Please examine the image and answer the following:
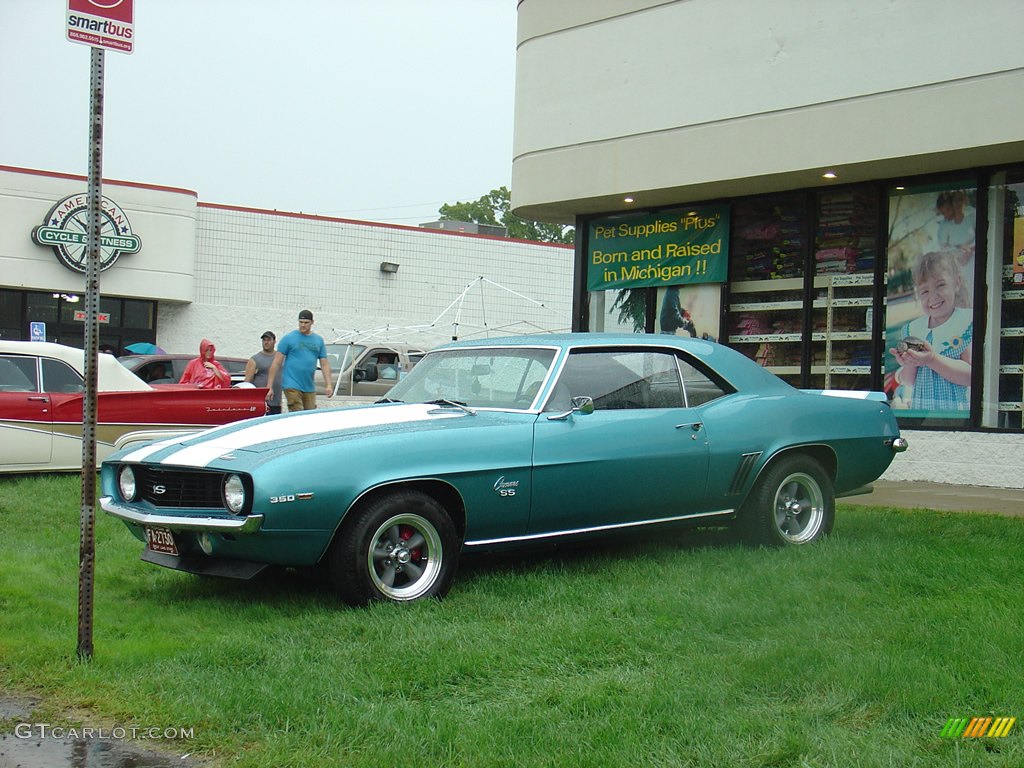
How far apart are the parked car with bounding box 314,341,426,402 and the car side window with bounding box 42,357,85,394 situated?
24.4 feet

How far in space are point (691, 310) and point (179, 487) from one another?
29.1ft

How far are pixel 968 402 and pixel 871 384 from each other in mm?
1032

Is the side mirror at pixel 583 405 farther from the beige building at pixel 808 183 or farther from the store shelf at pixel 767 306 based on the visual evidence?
the store shelf at pixel 767 306

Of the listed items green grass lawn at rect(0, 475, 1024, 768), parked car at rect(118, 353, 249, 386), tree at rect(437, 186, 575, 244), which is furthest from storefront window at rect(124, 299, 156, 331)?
tree at rect(437, 186, 575, 244)

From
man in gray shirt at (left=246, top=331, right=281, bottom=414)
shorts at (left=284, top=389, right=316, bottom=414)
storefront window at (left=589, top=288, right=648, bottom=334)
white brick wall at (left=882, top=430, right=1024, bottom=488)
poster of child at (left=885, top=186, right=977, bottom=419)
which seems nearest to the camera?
white brick wall at (left=882, top=430, right=1024, bottom=488)

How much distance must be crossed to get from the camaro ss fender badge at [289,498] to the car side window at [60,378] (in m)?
6.49

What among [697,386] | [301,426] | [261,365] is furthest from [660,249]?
[301,426]

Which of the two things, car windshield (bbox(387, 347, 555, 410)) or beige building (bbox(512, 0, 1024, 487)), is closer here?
car windshield (bbox(387, 347, 555, 410))

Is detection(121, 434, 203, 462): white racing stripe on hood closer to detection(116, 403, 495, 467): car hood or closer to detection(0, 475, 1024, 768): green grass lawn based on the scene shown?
detection(116, 403, 495, 467): car hood

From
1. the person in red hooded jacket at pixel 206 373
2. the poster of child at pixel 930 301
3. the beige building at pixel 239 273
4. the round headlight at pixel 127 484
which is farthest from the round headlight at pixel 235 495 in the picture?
the beige building at pixel 239 273

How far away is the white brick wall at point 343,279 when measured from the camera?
27.9 meters

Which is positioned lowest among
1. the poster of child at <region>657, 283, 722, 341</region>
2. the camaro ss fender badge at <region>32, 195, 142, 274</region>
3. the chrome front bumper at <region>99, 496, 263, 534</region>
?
the chrome front bumper at <region>99, 496, 263, 534</region>

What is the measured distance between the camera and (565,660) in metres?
4.62

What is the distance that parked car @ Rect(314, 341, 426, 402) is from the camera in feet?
63.2
